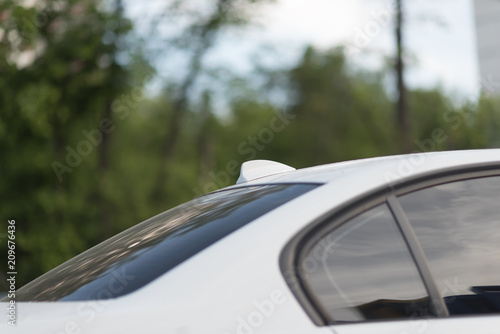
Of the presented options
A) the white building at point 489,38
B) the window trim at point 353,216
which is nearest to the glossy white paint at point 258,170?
the window trim at point 353,216

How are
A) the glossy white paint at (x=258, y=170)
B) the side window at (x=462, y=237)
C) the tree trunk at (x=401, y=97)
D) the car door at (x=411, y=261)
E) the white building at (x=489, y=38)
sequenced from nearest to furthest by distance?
1. the car door at (x=411, y=261)
2. the side window at (x=462, y=237)
3. the glossy white paint at (x=258, y=170)
4. the tree trunk at (x=401, y=97)
5. the white building at (x=489, y=38)

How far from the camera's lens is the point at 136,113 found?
780 inches

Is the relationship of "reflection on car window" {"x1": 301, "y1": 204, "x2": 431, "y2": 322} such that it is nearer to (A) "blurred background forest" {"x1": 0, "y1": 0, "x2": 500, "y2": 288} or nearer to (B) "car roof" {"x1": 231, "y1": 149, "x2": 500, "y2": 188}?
(B) "car roof" {"x1": 231, "y1": 149, "x2": 500, "y2": 188}

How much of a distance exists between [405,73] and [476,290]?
47.6 ft

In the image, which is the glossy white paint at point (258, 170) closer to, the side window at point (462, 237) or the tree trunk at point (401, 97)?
the side window at point (462, 237)

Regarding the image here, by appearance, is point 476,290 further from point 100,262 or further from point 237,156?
point 237,156

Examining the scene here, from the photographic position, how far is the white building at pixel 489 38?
22625 mm

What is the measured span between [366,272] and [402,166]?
37 cm

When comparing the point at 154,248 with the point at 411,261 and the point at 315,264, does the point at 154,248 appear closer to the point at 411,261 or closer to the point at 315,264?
the point at 315,264

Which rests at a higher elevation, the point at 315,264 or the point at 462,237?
the point at 315,264

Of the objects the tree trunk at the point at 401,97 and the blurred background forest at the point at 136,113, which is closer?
the blurred background forest at the point at 136,113

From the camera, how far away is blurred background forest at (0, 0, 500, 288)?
12414mm

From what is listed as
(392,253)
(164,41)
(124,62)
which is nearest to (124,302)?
(392,253)

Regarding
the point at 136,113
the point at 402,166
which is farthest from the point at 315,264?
the point at 136,113
